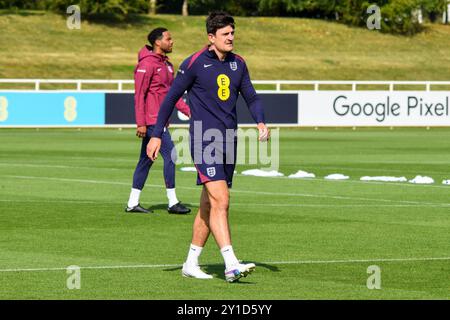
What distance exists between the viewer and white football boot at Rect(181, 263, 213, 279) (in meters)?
11.7

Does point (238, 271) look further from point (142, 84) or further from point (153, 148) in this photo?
point (142, 84)

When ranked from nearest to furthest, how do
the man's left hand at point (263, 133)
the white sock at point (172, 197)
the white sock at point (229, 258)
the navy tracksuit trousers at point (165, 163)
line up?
the white sock at point (229, 258), the man's left hand at point (263, 133), the white sock at point (172, 197), the navy tracksuit trousers at point (165, 163)

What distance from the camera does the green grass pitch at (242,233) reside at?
11.2m

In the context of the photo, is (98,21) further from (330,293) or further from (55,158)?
(330,293)

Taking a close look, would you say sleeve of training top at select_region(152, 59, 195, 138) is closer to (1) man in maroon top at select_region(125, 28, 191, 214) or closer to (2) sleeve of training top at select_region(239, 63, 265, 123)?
(2) sleeve of training top at select_region(239, 63, 265, 123)

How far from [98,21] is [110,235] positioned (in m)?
62.3

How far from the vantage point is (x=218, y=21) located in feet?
38.0

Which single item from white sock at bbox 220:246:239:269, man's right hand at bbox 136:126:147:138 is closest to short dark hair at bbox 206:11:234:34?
white sock at bbox 220:246:239:269

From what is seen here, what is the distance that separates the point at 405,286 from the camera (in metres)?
11.3

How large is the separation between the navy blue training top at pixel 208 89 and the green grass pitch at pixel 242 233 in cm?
134

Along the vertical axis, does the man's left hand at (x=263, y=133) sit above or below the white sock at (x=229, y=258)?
above

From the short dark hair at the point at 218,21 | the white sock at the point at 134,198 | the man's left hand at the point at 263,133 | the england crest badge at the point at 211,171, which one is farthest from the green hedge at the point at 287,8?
the england crest badge at the point at 211,171

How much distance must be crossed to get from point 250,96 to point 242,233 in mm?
3513

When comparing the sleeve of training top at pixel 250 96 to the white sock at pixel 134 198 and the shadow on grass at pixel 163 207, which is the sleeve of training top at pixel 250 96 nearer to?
the white sock at pixel 134 198
